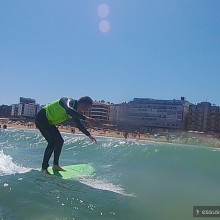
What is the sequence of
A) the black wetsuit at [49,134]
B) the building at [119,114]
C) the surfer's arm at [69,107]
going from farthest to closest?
the building at [119,114]
the black wetsuit at [49,134]
the surfer's arm at [69,107]

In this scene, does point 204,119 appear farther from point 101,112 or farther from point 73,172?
point 73,172

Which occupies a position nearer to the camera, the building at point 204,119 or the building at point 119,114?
the building at point 204,119

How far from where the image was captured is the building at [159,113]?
440 feet

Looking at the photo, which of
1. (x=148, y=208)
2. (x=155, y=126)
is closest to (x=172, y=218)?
(x=148, y=208)

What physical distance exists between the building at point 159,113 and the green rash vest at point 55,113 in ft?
415

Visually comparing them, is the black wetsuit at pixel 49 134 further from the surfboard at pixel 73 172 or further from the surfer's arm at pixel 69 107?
the surfboard at pixel 73 172

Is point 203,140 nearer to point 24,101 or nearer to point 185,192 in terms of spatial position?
point 185,192

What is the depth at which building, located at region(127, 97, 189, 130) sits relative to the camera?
134 meters

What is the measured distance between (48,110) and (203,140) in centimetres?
8185

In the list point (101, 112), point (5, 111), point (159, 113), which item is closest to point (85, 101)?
point (159, 113)

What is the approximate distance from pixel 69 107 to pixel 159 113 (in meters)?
131

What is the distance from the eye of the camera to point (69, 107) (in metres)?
6.10

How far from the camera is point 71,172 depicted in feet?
22.7

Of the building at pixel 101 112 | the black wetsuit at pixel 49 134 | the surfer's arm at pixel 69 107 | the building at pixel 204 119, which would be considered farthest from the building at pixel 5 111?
the surfer's arm at pixel 69 107
